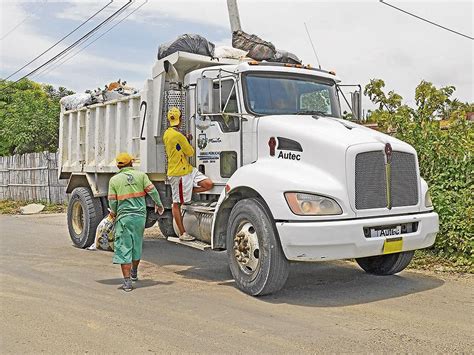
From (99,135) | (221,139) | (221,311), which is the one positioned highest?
(99,135)

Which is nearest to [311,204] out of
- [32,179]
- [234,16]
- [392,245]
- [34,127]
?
[392,245]

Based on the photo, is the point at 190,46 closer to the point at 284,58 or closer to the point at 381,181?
the point at 284,58

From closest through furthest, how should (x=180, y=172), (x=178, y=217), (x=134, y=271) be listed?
(x=134, y=271)
(x=180, y=172)
(x=178, y=217)

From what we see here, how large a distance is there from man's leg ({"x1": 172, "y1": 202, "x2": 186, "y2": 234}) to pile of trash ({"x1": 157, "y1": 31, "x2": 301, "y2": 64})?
2.21 metres

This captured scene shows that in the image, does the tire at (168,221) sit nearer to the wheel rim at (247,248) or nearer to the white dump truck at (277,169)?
the white dump truck at (277,169)

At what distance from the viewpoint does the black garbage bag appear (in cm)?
850

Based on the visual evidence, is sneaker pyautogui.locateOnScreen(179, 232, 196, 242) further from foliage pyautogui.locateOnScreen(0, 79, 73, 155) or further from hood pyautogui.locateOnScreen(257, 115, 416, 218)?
foliage pyautogui.locateOnScreen(0, 79, 73, 155)

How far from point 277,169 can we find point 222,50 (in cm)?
285

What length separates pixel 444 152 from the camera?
29.4 ft

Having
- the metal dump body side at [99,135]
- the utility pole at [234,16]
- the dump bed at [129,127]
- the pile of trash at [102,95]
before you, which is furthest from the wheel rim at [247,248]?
the utility pole at [234,16]

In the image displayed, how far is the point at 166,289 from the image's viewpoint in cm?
711

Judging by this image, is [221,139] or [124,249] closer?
[124,249]

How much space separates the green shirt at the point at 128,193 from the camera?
7.23 m

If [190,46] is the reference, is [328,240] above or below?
below
